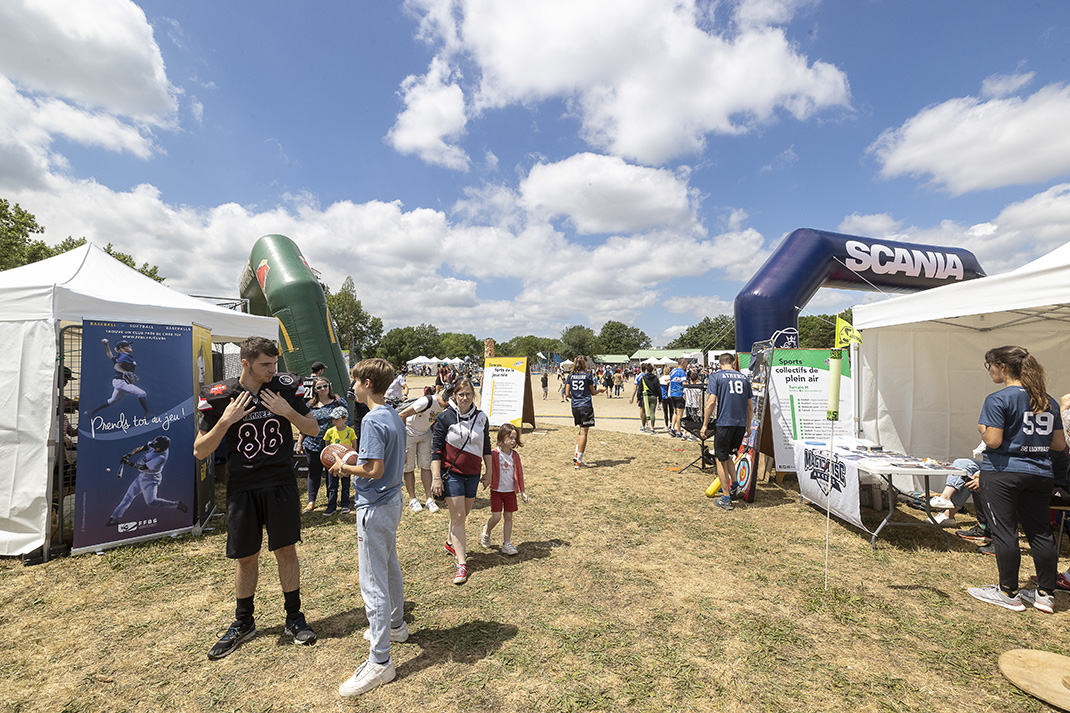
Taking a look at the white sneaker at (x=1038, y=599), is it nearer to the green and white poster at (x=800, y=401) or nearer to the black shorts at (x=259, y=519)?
the green and white poster at (x=800, y=401)

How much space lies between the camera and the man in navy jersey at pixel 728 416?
6.18 metres

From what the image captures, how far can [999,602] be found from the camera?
3.64 m

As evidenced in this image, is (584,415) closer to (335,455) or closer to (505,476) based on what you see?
(505,476)

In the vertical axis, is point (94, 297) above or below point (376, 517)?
above

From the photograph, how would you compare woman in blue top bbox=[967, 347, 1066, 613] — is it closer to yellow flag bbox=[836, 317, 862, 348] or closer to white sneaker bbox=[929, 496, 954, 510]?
white sneaker bbox=[929, 496, 954, 510]

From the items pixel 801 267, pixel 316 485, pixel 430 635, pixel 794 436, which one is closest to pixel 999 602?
pixel 794 436

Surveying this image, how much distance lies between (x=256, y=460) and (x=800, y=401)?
730 cm

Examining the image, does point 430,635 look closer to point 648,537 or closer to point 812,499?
point 648,537

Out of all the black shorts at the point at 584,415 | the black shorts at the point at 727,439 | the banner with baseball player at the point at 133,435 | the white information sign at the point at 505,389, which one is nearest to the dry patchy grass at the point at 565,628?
the banner with baseball player at the point at 133,435

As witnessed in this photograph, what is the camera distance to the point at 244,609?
3146mm

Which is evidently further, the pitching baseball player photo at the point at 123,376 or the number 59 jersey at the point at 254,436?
the pitching baseball player photo at the point at 123,376

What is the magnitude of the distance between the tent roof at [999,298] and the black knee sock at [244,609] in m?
6.78

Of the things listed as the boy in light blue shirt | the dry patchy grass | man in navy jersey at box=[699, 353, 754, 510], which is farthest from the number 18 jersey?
the boy in light blue shirt

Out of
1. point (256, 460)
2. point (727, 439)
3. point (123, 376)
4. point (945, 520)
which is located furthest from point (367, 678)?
point (945, 520)
